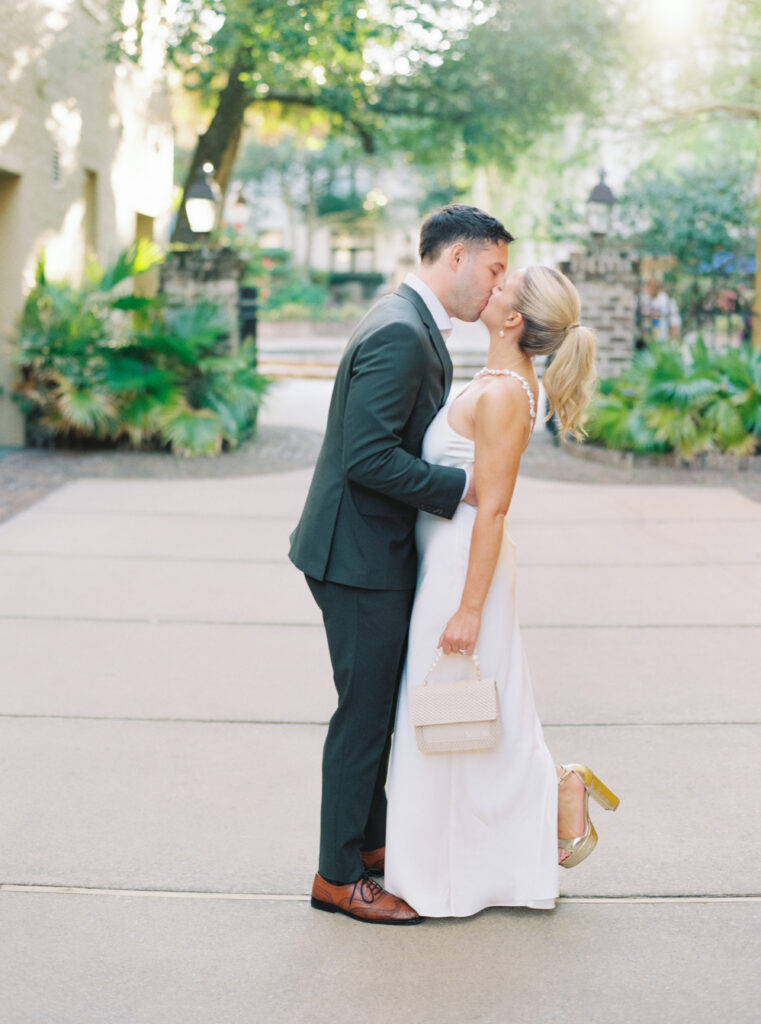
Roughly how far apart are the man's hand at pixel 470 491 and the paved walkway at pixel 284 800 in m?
1.14

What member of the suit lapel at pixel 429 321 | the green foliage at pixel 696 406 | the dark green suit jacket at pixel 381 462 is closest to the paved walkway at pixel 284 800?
the dark green suit jacket at pixel 381 462

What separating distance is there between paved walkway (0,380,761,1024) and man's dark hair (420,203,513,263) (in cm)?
182

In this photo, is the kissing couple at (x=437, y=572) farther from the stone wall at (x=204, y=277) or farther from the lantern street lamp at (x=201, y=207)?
the lantern street lamp at (x=201, y=207)

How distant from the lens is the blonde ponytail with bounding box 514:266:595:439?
319 cm

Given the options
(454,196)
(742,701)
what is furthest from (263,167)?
(742,701)

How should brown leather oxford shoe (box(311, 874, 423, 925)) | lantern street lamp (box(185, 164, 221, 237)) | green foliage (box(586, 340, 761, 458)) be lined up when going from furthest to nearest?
lantern street lamp (box(185, 164, 221, 237))
green foliage (box(586, 340, 761, 458))
brown leather oxford shoe (box(311, 874, 423, 925))

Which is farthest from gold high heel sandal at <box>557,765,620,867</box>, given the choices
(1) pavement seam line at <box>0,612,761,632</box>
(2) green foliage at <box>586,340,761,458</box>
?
(2) green foliage at <box>586,340,761,458</box>

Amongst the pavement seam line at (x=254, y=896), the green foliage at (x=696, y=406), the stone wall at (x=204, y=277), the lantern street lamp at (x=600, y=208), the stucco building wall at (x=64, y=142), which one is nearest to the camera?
the pavement seam line at (x=254, y=896)

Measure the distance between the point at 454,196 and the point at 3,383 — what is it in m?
38.4

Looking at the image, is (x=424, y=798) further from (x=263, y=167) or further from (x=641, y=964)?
(x=263, y=167)

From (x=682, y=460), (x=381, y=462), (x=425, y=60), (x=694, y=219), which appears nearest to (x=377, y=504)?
(x=381, y=462)

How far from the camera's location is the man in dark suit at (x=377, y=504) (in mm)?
3156

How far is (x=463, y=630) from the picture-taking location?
322 centimetres

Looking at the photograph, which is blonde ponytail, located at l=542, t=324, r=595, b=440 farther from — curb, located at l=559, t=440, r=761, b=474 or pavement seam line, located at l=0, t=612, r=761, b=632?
curb, located at l=559, t=440, r=761, b=474
